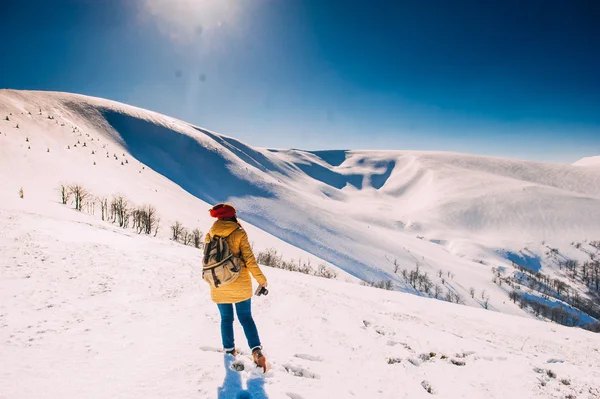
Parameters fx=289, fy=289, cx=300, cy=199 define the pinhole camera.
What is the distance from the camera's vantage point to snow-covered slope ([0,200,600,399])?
4.01 m

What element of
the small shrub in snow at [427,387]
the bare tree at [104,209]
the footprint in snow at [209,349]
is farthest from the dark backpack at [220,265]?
the bare tree at [104,209]

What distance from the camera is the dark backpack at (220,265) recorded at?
174 inches

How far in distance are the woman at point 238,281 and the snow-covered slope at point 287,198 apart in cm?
2228

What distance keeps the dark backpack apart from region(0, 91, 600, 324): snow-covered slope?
73.0ft

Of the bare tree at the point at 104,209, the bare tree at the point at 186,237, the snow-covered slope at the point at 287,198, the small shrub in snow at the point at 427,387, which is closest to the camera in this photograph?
the small shrub in snow at the point at 427,387

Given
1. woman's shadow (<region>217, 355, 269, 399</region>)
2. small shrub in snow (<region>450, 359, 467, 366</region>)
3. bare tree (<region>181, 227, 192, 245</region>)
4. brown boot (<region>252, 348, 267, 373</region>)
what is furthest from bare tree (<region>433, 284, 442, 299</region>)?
woman's shadow (<region>217, 355, 269, 399</region>)

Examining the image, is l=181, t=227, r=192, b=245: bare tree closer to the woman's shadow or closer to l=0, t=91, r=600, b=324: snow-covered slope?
l=0, t=91, r=600, b=324: snow-covered slope

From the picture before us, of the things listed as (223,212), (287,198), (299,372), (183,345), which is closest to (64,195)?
(183,345)

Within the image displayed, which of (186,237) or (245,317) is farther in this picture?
(186,237)

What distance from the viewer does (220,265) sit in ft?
14.4

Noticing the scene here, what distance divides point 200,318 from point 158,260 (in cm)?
504

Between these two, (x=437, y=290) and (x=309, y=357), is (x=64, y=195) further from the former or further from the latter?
(x=437, y=290)

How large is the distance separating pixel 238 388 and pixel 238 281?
144cm

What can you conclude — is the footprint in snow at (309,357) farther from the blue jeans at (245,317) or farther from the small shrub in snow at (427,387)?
the small shrub in snow at (427,387)
